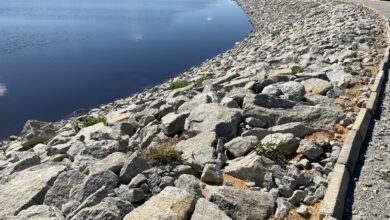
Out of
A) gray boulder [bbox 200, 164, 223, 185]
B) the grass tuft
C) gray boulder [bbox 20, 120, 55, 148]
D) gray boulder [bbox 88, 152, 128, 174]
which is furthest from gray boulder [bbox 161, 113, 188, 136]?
the grass tuft

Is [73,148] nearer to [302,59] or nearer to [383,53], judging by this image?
[302,59]

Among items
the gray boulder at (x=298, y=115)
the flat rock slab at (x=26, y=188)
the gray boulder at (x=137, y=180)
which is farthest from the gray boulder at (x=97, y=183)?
the gray boulder at (x=298, y=115)

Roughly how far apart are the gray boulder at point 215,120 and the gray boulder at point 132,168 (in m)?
2.49

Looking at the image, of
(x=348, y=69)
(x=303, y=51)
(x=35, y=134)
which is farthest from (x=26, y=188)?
(x=303, y=51)

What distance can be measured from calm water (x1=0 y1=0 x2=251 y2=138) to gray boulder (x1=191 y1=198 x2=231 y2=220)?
20.1 m

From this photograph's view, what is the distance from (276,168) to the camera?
30.3 ft

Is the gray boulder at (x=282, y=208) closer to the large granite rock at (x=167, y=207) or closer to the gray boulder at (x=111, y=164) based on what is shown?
the large granite rock at (x=167, y=207)

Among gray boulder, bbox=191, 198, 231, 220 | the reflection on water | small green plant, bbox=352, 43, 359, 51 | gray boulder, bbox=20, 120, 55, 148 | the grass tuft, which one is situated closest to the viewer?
gray boulder, bbox=191, 198, 231, 220

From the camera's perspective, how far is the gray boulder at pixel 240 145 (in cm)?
1035

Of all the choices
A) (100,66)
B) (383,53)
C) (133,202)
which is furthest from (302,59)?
(100,66)

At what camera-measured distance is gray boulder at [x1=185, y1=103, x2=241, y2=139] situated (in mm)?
11164

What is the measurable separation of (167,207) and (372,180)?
4448mm

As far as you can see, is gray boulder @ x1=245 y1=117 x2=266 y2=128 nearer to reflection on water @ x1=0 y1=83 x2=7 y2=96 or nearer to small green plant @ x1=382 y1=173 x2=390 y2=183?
small green plant @ x1=382 y1=173 x2=390 y2=183

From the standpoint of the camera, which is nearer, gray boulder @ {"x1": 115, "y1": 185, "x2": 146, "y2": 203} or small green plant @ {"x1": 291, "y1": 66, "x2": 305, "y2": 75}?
gray boulder @ {"x1": 115, "y1": 185, "x2": 146, "y2": 203}
